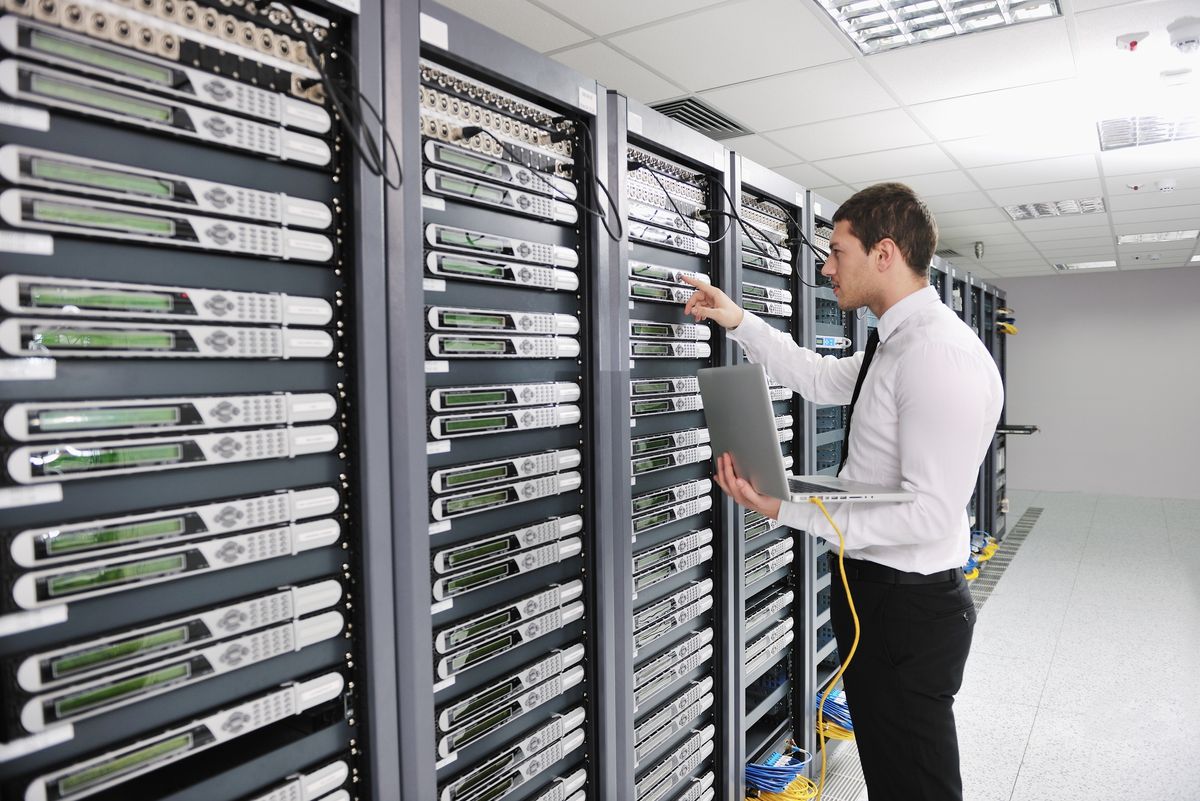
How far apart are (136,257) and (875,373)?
1330 mm

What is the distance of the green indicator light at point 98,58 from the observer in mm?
730

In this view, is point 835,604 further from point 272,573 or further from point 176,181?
point 176,181

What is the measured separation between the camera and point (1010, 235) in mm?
6844

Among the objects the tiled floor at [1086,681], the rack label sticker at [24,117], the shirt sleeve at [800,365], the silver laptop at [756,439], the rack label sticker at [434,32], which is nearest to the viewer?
the rack label sticker at [24,117]

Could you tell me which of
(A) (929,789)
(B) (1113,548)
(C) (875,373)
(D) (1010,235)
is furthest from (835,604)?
(D) (1010,235)

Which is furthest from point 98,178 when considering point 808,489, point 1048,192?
point 1048,192

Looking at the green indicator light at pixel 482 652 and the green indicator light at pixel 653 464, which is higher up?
the green indicator light at pixel 653 464

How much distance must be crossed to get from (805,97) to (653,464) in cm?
257

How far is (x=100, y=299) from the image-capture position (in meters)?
0.78

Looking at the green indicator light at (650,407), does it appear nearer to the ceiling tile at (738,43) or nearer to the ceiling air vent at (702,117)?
the ceiling tile at (738,43)

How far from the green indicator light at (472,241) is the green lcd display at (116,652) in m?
0.63

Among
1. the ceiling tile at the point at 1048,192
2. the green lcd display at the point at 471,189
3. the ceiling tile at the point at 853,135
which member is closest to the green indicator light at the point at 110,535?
the green lcd display at the point at 471,189

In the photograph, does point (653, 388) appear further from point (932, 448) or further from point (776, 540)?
point (776, 540)

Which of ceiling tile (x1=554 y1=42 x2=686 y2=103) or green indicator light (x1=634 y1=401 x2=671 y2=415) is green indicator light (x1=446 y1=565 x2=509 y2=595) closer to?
green indicator light (x1=634 y1=401 x2=671 y2=415)
